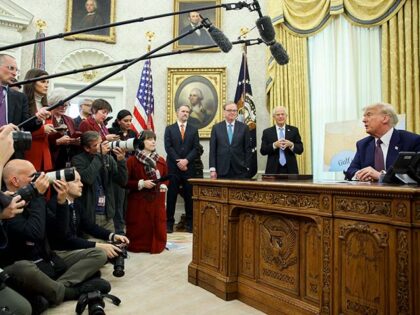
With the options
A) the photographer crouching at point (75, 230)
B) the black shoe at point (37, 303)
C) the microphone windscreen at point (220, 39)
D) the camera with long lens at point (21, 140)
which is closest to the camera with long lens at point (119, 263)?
the photographer crouching at point (75, 230)

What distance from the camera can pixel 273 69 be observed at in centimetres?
684

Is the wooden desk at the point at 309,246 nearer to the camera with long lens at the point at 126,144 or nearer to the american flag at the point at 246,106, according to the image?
the camera with long lens at the point at 126,144

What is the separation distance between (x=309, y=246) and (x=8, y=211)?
69.4 inches

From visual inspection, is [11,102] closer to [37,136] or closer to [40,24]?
[37,136]

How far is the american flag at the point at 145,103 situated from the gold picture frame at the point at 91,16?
39.6 inches

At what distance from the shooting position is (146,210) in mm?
4715

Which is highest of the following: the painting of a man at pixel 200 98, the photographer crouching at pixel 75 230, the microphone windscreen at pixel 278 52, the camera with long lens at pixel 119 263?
the painting of a man at pixel 200 98

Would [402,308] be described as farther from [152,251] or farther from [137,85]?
[137,85]

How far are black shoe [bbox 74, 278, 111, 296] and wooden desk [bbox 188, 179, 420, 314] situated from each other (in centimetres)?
82

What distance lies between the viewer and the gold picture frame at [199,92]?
23.5 feet

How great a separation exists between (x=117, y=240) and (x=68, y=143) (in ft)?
3.64

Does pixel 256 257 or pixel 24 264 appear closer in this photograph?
pixel 24 264

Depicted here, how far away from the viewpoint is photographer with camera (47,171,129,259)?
2.94 m

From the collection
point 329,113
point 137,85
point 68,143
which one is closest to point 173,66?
point 137,85
